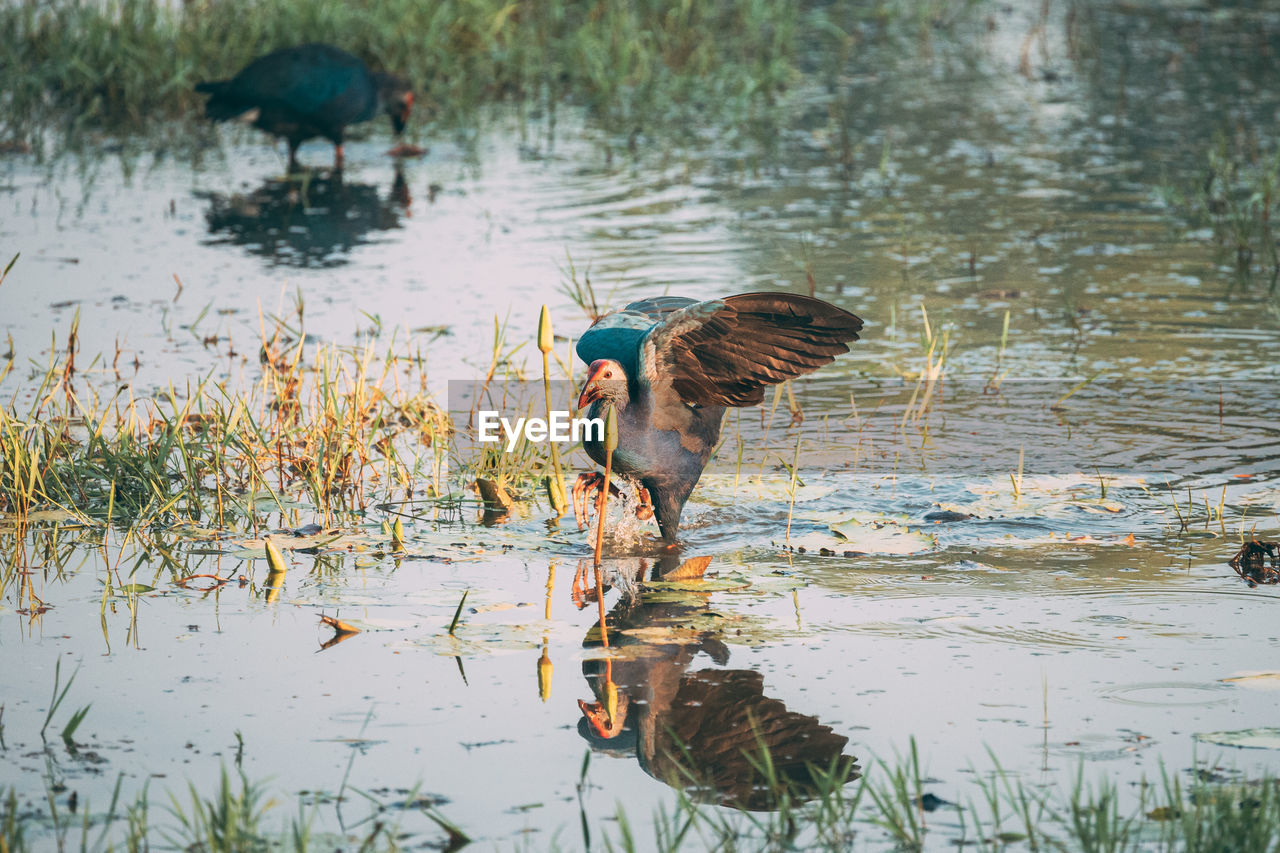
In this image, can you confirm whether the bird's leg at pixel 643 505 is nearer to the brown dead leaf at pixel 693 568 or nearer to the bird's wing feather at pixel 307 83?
the brown dead leaf at pixel 693 568

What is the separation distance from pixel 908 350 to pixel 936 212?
2.65 meters

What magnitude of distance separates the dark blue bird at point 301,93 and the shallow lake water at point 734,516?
15.3 inches

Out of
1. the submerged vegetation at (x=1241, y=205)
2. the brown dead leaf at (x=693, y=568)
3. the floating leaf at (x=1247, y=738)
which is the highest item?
the submerged vegetation at (x=1241, y=205)

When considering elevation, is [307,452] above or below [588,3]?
below

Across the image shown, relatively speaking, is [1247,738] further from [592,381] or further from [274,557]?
[274,557]

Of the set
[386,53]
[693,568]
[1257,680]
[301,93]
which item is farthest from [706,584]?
[386,53]

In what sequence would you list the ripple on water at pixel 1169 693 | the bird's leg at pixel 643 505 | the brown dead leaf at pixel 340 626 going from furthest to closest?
the bird's leg at pixel 643 505 → the brown dead leaf at pixel 340 626 → the ripple on water at pixel 1169 693

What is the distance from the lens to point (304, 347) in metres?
7.47

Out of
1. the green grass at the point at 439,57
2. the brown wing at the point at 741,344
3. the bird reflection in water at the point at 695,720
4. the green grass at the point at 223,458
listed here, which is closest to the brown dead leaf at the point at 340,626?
the bird reflection in water at the point at 695,720

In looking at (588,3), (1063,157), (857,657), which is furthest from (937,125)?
(857,657)

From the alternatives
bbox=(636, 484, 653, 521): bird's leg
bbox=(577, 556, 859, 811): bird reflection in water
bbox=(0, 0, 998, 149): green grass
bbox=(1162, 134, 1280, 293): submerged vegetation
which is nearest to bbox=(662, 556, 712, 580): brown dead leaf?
bbox=(577, 556, 859, 811): bird reflection in water

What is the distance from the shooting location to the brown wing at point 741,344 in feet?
15.9

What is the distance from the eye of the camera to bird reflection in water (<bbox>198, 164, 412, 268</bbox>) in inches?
366

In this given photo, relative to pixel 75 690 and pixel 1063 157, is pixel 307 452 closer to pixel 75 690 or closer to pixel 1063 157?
pixel 75 690
